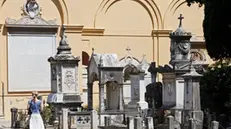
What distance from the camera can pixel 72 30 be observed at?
32094 mm

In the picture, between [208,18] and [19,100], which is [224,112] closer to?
[208,18]

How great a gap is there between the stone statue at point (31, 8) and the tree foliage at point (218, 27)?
464 inches

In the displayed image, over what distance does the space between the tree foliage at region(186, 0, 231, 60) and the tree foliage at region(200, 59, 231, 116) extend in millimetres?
2801

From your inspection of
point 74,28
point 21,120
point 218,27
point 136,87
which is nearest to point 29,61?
point 74,28

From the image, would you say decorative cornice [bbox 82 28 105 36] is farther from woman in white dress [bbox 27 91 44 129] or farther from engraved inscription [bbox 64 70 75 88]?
woman in white dress [bbox 27 91 44 129]

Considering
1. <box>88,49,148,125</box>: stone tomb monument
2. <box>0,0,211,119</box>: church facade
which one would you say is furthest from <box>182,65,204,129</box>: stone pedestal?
→ <box>0,0,211,119</box>: church facade

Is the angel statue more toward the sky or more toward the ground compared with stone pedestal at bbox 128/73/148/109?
more toward the sky

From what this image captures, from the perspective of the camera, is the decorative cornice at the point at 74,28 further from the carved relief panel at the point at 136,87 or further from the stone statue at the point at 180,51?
the stone statue at the point at 180,51

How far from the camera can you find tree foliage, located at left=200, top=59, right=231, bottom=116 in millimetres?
24625

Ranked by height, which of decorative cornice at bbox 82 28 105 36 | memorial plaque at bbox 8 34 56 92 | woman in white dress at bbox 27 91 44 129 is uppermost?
decorative cornice at bbox 82 28 105 36

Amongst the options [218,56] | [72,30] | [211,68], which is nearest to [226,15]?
[218,56]

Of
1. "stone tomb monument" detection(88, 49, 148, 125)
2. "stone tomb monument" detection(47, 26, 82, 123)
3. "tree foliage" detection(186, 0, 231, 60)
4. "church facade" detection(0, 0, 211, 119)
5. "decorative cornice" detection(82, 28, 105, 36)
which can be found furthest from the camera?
"decorative cornice" detection(82, 28, 105, 36)

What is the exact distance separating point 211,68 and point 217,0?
748 centimetres

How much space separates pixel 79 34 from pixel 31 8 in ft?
9.95
